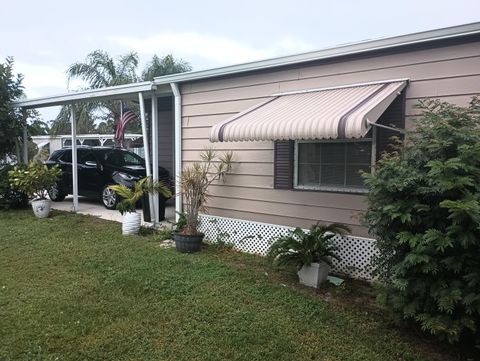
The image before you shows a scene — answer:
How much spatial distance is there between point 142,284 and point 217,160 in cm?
265

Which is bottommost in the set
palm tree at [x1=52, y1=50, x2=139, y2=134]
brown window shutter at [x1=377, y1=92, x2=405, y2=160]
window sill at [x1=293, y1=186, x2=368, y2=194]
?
window sill at [x1=293, y1=186, x2=368, y2=194]

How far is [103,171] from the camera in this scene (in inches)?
402

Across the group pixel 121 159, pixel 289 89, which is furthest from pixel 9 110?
pixel 289 89

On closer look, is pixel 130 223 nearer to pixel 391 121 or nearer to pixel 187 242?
pixel 187 242

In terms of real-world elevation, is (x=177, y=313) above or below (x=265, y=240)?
below

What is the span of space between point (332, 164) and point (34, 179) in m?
6.82

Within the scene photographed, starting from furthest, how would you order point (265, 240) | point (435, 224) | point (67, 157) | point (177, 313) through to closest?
point (67, 157) < point (265, 240) < point (177, 313) < point (435, 224)

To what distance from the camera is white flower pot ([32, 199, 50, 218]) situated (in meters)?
9.04

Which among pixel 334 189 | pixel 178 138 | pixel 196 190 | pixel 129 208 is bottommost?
pixel 129 208

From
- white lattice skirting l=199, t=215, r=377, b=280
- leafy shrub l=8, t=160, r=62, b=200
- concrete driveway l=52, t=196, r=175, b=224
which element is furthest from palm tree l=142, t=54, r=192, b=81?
white lattice skirting l=199, t=215, r=377, b=280

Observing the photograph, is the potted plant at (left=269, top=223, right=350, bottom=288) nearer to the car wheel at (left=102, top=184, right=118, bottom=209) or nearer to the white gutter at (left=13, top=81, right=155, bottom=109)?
the white gutter at (left=13, top=81, right=155, bottom=109)

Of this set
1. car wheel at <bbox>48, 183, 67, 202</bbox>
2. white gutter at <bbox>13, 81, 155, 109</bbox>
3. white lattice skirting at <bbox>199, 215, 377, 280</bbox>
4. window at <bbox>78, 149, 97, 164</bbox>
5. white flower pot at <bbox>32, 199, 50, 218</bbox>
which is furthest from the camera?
car wheel at <bbox>48, 183, 67, 202</bbox>

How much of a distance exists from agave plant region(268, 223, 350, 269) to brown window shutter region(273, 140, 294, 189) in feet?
3.49

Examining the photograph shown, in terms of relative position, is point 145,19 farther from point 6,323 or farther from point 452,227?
point 452,227
